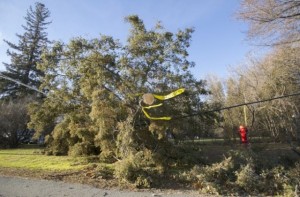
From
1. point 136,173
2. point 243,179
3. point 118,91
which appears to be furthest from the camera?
point 118,91

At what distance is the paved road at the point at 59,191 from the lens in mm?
9078

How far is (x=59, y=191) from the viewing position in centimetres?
942

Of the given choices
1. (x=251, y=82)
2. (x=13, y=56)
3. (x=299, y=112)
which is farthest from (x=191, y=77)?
(x=13, y=56)

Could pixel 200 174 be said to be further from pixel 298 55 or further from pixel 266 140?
pixel 266 140

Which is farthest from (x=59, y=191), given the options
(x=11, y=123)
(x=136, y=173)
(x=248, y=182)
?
(x=11, y=123)

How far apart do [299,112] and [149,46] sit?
15.9 meters

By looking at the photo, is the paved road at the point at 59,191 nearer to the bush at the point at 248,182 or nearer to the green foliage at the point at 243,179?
the green foliage at the point at 243,179

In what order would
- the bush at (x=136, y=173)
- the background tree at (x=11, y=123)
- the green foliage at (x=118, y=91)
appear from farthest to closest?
1. the background tree at (x=11, y=123)
2. the green foliage at (x=118, y=91)
3. the bush at (x=136, y=173)

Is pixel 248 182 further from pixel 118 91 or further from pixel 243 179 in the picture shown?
pixel 118 91

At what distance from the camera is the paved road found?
29.8 feet

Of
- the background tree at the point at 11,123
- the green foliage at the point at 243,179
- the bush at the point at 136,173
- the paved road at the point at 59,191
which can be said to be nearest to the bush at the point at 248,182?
the green foliage at the point at 243,179

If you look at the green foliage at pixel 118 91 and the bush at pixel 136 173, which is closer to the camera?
the bush at pixel 136 173

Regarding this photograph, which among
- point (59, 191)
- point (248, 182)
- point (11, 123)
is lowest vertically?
point (59, 191)

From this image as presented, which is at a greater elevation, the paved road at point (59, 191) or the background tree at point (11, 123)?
the background tree at point (11, 123)
